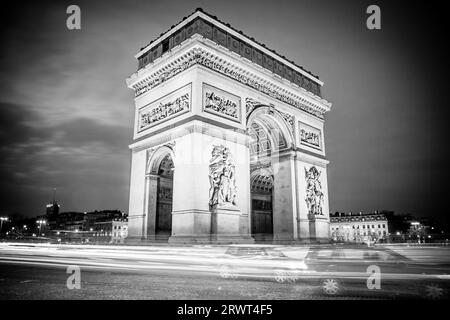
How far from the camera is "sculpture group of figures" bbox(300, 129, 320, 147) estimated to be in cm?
2202

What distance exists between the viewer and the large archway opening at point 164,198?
17891 mm

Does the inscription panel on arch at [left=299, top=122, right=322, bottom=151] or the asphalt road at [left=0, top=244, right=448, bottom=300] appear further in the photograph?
the inscription panel on arch at [left=299, top=122, right=322, bottom=151]

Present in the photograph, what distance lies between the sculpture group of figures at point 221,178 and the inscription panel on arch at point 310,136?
757cm

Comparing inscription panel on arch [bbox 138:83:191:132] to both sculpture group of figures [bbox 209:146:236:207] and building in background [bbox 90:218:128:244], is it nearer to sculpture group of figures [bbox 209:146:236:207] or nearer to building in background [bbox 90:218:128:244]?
sculpture group of figures [bbox 209:146:236:207]

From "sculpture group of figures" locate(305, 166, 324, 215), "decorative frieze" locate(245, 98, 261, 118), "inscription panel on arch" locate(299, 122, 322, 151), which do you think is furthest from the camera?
"inscription panel on arch" locate(299, 122, 322, 151)

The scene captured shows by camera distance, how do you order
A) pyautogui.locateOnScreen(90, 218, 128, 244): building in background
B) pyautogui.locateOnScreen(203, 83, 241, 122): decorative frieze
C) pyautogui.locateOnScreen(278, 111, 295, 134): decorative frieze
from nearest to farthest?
pyautogui.locateOnScreen(203, 83, 241, 122): decorative frieze < pyautogui.locateOnScreen(278, 111, 295, 134): decorative frieze < pyautogui.locateOnScreen(90, 218, 128, 244): building in background

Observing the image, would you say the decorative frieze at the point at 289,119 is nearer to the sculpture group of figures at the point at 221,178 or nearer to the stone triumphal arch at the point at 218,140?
the stone triumphal arch at the point at 218,140

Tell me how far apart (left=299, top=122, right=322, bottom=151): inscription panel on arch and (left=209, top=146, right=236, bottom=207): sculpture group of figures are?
24.8 ft

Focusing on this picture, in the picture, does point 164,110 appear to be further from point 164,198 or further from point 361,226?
point 361,226

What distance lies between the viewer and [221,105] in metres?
16.8

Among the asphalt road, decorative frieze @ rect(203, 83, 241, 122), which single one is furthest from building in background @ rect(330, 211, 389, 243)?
the asphalt road

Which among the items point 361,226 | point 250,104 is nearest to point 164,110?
point 250,104

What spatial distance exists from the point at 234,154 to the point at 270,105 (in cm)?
494
